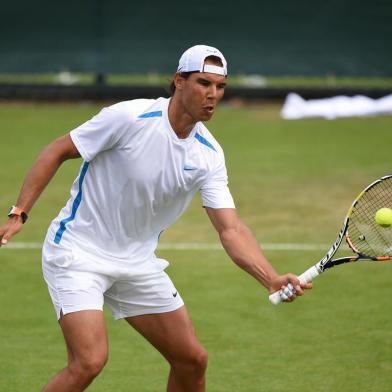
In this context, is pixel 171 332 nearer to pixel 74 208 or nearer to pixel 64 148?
pixel 74 208

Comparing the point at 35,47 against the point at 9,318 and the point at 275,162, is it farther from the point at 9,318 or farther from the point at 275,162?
the point at 9,318

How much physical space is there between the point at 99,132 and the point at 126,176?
0.92ft

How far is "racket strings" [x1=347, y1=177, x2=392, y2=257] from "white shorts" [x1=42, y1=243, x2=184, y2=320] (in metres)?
1.16

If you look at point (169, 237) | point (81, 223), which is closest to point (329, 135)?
point (169, 237)

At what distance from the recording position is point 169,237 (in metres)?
11.1

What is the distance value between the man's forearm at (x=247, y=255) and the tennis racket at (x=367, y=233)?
29 cm

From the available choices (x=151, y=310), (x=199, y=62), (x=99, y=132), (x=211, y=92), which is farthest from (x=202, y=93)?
(x=151, y=310)

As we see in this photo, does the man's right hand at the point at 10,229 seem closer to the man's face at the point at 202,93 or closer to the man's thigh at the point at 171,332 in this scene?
the man's thigh at the point at 171,332

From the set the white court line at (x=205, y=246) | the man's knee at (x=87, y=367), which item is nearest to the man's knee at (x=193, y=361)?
the man's knee at (x=87, y=367)

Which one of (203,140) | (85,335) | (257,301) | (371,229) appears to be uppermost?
(203,140)

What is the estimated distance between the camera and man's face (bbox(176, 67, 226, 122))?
562 cm

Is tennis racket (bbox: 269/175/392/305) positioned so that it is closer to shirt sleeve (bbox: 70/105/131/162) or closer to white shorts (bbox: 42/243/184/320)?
white shorts (bbox: 42/243/184/320)

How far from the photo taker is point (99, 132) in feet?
18.4

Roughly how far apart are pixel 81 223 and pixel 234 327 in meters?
2.73
